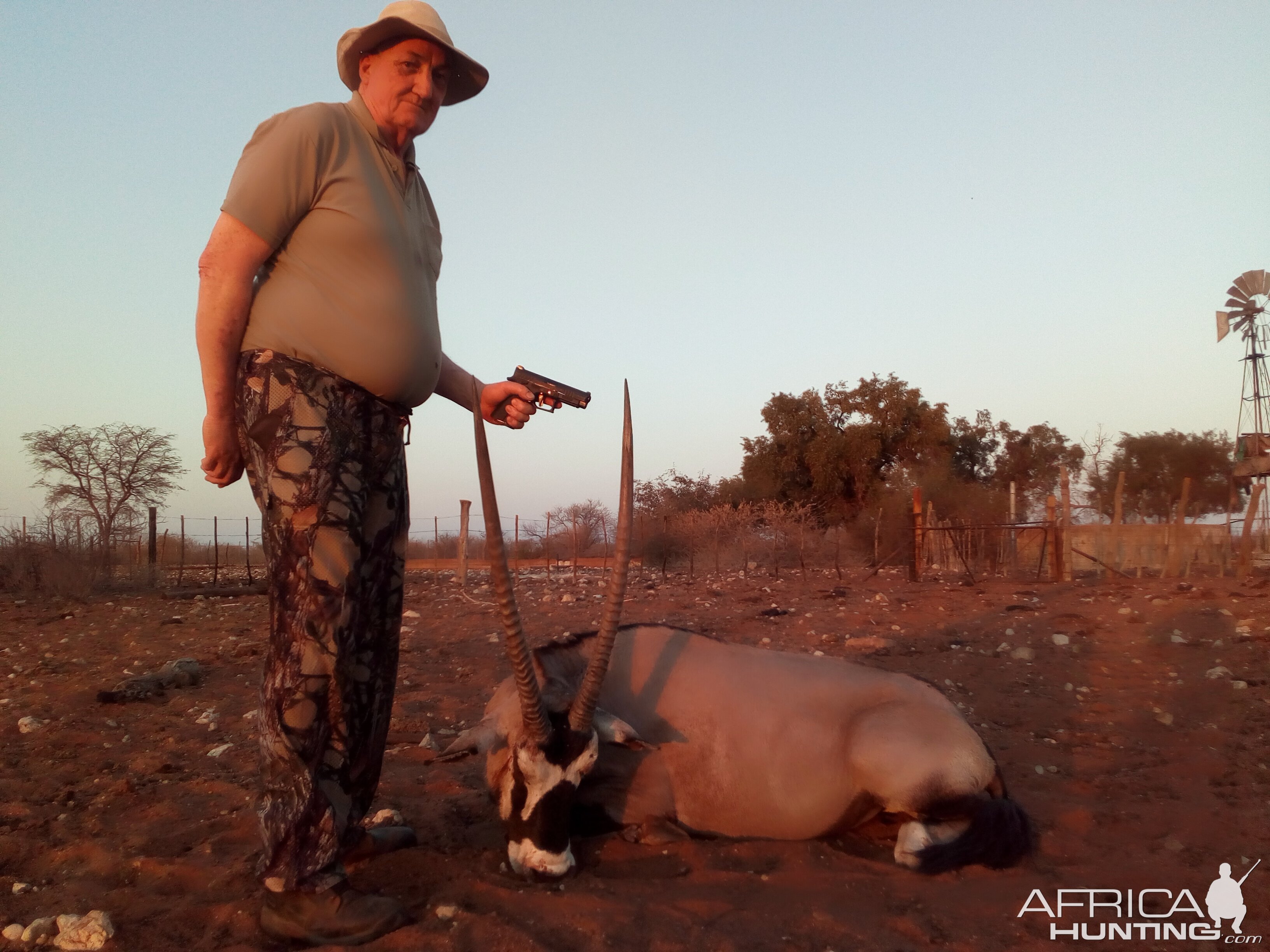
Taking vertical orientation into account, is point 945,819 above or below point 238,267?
below

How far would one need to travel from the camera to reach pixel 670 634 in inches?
163

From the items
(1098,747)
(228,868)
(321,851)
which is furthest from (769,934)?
(1098,747)

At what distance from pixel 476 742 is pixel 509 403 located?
1356mm

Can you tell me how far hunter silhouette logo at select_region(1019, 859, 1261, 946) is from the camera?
9.05ft

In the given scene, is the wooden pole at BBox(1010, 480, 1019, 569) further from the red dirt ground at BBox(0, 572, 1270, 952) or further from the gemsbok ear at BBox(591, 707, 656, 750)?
the gemsbok ear at BBox(591, 707, 656, 750)

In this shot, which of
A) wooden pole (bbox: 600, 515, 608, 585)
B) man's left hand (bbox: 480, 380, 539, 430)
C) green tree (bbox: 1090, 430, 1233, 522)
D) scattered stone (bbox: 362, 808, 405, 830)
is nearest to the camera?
man's left hand (bbox: 480, 380, 539, 430)

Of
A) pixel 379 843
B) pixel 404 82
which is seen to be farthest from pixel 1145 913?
pixel 404 82

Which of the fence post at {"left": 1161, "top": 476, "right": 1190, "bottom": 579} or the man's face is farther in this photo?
the fence post at {"left": 1161, "top": 476, "right": 1190, "bottom": 579}

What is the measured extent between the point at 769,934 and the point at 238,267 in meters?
2.53

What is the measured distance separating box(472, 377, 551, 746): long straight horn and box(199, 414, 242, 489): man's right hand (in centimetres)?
71

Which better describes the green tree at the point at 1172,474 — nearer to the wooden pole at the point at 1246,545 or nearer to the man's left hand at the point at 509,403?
the wooden pole at the point at 1246,545

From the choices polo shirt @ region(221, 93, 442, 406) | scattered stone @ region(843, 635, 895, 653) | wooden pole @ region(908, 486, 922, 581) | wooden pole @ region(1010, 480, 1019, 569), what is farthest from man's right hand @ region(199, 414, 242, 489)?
wooden pole @ region(1010, 480, 1019, 569)

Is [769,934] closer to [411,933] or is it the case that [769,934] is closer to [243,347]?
[411,933]

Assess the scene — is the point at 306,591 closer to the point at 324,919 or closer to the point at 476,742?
the point at 324,919
